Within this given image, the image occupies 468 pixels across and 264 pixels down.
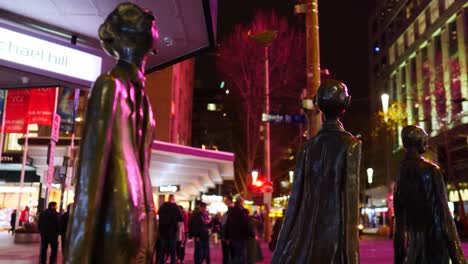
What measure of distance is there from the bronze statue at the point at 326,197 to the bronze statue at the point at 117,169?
1703 millimetres

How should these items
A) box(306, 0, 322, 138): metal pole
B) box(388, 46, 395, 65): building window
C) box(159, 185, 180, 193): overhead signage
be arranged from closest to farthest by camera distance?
box(306, 0, 322, 138): metal pole
box(159, 185, 180, 193): overhead signage
box(388, 46, 395, 65): building window

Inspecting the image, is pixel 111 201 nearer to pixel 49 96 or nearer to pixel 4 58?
pixel 4 58

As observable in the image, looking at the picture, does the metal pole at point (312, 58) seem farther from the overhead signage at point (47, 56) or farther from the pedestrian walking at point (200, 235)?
the overhead signage at point (47, 56)

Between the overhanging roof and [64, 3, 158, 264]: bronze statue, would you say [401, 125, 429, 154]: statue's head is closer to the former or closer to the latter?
the overhanging roof

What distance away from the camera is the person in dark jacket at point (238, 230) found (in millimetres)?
11594

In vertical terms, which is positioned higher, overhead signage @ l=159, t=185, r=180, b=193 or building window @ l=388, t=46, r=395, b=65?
building window @ l=388, t=46, r=395, b=65

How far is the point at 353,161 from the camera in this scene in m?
3.61

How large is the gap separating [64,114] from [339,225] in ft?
69.4

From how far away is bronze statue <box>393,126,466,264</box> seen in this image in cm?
455

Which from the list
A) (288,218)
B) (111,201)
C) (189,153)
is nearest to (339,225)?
(288,218)

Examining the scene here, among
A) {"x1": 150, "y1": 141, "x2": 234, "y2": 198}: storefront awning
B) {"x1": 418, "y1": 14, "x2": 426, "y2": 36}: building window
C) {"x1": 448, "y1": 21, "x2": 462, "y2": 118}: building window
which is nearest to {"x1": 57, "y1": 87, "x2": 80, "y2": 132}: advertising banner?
{"x1": 150, "y1": 141, "x2": 234, "y2": 198}: storefront awning

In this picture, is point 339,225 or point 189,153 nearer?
point 339,225

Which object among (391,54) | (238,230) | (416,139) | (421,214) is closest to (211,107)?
(391,54)

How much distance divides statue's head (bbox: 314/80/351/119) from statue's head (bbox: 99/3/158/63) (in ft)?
6.06
